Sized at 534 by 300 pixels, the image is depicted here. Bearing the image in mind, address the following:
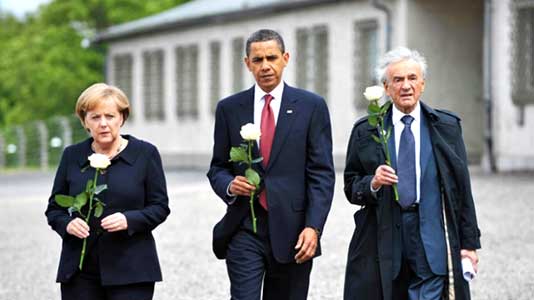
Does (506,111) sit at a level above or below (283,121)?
below

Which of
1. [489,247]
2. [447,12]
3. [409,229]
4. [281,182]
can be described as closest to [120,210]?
[281,182]

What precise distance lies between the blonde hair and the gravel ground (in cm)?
457

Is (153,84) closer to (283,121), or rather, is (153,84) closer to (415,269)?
(283,121)

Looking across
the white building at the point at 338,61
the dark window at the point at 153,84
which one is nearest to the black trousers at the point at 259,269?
the white building at the point at 338,61

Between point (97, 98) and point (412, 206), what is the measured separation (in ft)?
4.76

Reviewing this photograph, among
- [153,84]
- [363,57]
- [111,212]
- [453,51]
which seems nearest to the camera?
[111,212]

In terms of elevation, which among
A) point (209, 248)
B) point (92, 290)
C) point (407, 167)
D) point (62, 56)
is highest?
point (62, 56)

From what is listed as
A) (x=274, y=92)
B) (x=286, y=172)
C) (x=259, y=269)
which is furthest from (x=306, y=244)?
(x=274, y=92)

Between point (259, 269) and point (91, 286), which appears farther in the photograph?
point (259, 269)

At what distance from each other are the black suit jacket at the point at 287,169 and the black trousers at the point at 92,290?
0.54 m

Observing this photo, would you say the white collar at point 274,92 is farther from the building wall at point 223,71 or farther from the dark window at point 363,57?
the dark window at point 363,57

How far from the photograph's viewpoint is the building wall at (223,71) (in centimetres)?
3256

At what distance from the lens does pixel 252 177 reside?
6383 mm

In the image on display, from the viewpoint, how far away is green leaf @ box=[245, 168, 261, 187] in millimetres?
6375
